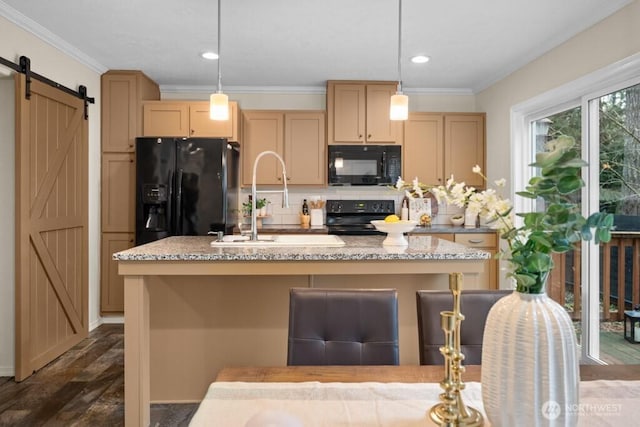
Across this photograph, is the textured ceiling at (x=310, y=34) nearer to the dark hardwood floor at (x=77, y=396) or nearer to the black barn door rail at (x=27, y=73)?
the black barn door rail at (x=27, y=73)

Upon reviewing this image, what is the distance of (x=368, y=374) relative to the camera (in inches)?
46.2

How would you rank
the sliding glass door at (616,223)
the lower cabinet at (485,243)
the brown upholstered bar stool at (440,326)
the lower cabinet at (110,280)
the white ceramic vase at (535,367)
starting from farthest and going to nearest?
the lower cabinet at (485,243)
the lower cabinet at (110,280)
the sliding glass door at (616,223)
the brown upholstered bar stool at (440,326)
the white ceramic vase at (535,367)

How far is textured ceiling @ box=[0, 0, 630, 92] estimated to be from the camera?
105 inches

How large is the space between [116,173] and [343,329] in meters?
3.34

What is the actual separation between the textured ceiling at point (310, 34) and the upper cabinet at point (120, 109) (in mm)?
117

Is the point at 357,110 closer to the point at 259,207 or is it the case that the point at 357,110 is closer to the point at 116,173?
the point at 259,207

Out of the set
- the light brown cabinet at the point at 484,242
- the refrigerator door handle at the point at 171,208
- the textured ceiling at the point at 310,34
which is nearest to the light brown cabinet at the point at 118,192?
the refrigerator door handle at the point at 171,208

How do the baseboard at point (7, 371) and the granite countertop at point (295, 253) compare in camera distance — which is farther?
the baseboard at point (7, 371)

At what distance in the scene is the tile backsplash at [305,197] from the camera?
4578 millimetres

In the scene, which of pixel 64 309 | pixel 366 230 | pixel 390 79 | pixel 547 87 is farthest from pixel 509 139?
pixel 64 309

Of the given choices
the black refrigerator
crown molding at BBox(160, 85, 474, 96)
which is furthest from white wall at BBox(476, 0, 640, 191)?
the black refrigerator

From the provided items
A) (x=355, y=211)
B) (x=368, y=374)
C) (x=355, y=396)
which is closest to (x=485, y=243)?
(x=355, y=211)

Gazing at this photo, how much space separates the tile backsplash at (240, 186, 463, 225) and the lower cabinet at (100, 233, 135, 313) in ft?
4.27

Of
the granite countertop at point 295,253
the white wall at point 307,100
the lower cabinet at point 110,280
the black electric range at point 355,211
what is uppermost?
the white wall at point 307,100
